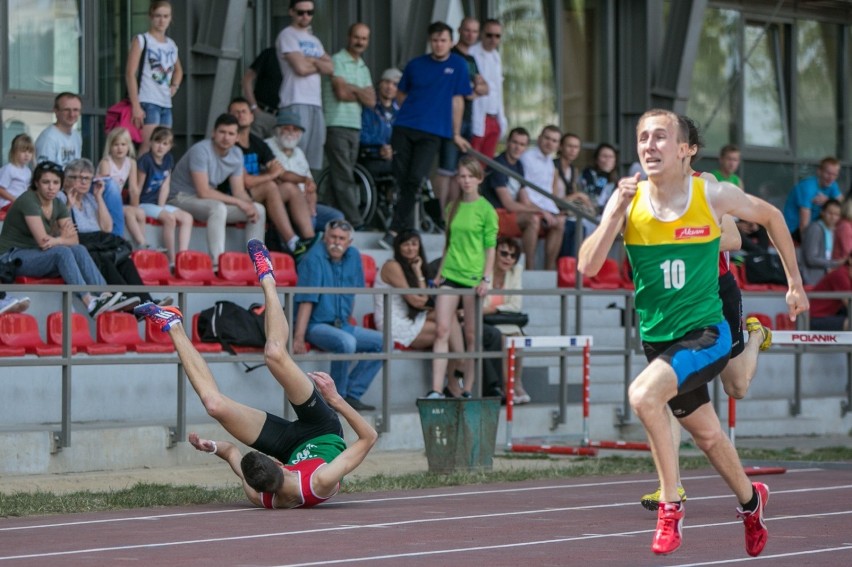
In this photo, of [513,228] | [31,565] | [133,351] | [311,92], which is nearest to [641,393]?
[31,565]

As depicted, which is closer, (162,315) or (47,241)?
(162,315)

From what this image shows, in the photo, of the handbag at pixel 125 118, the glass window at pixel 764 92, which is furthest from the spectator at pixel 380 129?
the glass window at pixel 764 92

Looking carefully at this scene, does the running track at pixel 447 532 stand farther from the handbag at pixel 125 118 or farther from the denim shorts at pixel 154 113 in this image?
the denim shorts at pixel 154 113

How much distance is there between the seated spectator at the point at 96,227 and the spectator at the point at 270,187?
2.07 meters

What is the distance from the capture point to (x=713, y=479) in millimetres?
12828

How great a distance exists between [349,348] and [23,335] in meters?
2.90

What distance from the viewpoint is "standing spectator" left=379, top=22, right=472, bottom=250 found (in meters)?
17.4

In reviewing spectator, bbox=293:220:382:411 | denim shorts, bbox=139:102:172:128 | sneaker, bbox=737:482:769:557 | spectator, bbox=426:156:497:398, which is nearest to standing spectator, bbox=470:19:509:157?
spectator, bbox=426:156:497:398

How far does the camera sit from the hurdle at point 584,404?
14305 millimetres

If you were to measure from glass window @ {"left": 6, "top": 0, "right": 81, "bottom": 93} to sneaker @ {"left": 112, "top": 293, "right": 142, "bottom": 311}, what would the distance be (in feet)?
15.7

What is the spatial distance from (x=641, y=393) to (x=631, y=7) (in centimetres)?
1632

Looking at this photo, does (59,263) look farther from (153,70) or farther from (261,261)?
(153,70)

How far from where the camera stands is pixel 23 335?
13258 millimetres

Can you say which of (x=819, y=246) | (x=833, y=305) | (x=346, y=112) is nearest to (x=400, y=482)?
(x=346, y=112)
